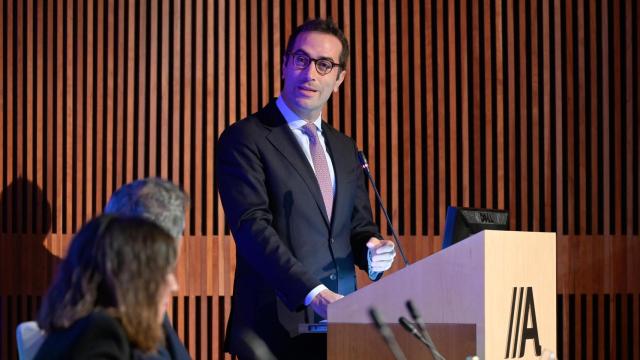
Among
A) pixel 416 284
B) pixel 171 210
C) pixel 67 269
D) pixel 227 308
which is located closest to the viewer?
pixel 67 269

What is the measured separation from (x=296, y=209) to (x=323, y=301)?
44 cm

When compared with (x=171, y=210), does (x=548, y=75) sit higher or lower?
higher

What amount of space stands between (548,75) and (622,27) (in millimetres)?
567

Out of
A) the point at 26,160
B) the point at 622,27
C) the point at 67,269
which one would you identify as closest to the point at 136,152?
the point at 26,160

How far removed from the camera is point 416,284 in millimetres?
2959

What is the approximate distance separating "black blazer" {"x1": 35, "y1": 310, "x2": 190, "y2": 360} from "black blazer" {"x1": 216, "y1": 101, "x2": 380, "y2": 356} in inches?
56.7

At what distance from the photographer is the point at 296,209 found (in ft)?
11.7

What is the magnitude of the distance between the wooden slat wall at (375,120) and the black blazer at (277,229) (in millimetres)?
2129

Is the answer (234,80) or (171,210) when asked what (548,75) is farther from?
(171,210)

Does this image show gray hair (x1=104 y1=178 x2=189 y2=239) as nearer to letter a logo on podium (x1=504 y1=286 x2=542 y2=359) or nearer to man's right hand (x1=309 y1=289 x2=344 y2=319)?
man's right hand (x1=309 y1=289 x2=344 y2=319)

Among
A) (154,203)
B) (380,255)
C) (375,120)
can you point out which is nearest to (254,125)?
(380,255)

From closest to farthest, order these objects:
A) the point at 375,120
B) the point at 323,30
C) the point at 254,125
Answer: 1. the point at 254,125
2. the point at 323,30
3. the point at 375,120

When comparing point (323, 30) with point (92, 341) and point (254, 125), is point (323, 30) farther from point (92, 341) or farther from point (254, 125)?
point (92, 341)

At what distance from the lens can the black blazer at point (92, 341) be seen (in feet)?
5.98
